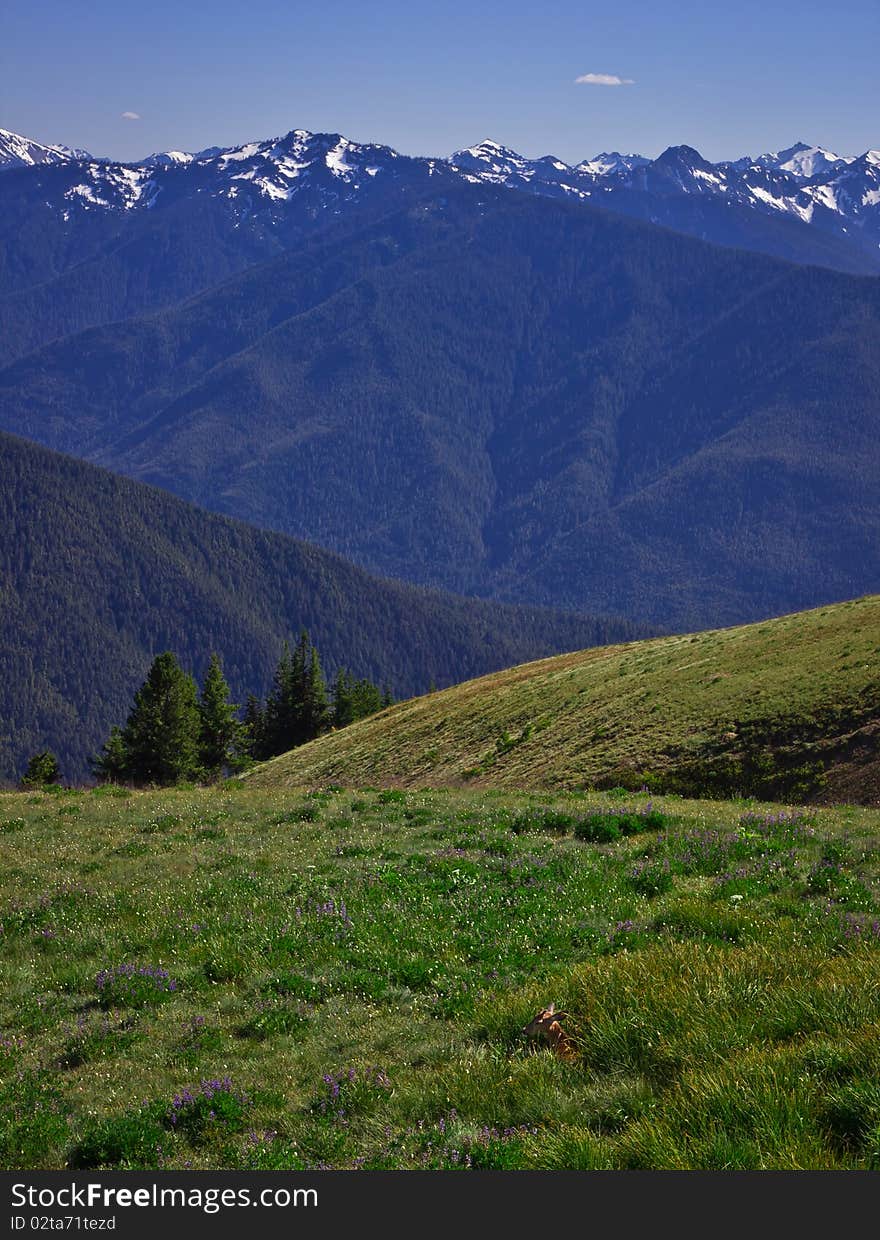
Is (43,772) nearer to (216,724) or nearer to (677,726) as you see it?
(216,724)

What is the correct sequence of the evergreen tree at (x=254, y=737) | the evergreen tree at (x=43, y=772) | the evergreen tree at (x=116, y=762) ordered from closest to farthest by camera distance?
the evergreen tree at (x=116, y=762) → the evergreen tree at (x=43, y=772) → the evergreen tree at (x=254, y=737)

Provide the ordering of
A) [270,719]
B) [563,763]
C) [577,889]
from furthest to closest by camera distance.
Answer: [270,719], [563,763], [577,889]

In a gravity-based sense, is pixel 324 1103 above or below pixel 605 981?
below

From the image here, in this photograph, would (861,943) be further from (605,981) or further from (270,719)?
(270,719)

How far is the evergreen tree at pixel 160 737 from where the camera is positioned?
7762 centimetres

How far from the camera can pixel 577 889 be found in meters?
16.2

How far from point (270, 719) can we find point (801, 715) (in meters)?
80.3

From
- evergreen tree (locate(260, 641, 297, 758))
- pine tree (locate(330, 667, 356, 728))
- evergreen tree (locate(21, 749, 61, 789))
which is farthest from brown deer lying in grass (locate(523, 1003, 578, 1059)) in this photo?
pine tree (locate(330, 667, 356, 728))

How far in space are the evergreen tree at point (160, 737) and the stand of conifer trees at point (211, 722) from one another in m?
0.08

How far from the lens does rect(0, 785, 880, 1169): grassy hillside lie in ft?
28.0

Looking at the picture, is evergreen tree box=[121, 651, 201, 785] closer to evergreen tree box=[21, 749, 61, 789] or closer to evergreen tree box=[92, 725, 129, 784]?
evergreen tree box=[92, 725, 129, 784]

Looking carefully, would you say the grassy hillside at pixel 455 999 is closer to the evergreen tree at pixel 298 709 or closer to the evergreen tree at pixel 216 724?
the evergreen tree at pixel 216 724

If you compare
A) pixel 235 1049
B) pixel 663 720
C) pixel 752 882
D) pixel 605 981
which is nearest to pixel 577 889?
pixel 752 882

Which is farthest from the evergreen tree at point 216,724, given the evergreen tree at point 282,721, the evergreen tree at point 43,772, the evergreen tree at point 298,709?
the evergreen tree at point 43,772
